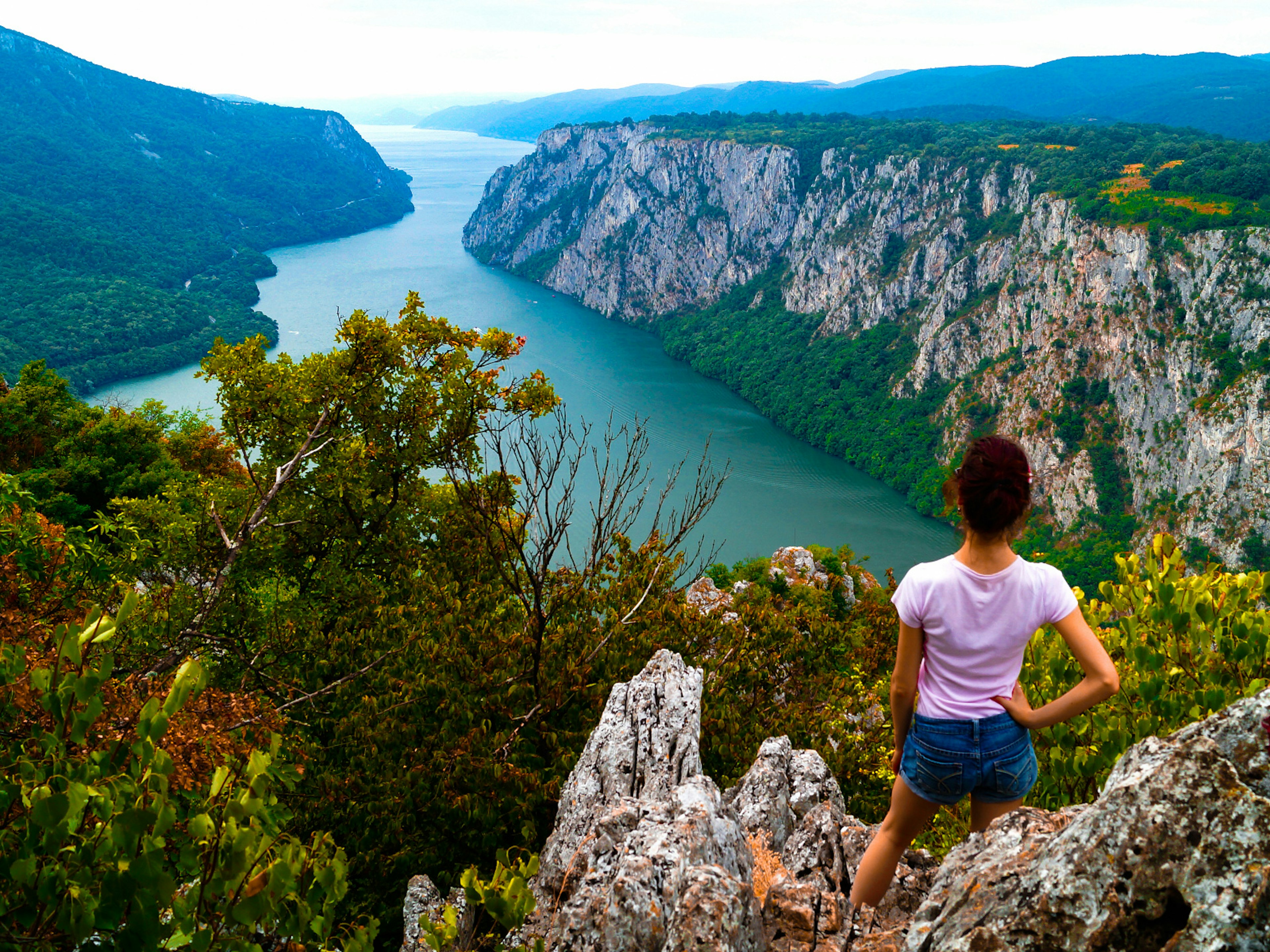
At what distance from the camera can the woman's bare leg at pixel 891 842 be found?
347cm

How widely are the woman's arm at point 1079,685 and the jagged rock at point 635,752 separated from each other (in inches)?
113

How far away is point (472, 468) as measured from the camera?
43.0ft

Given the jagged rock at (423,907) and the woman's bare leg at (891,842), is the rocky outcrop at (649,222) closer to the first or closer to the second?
the jagged rock at (423,907)

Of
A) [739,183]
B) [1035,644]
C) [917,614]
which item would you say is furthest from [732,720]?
[739,183]

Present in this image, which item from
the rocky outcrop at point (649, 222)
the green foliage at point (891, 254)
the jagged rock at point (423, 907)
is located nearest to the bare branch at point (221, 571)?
the jagged rock at point (423, 907)

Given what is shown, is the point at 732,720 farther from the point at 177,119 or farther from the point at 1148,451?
the point at 177,119

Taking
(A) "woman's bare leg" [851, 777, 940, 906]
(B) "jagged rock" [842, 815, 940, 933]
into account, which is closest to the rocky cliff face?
(B) "jagged rock" [842, 815, 940, 933]

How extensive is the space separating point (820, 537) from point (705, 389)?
43.8 m

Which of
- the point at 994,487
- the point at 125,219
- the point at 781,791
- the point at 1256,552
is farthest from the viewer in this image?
the point at 125,219

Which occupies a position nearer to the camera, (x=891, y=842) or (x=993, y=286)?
(x=891, y=842)

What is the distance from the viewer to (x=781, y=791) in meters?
5.75

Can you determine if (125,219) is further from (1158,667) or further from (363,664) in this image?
(1158,667)

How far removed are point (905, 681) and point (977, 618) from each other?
400mm

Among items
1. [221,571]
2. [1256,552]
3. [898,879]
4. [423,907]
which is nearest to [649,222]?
[1256,552]
